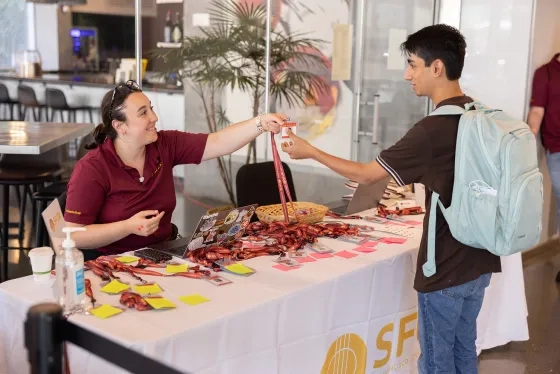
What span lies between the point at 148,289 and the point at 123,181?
686mm

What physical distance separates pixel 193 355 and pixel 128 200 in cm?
101

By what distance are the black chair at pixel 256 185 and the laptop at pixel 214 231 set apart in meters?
0.94

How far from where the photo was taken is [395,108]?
238 inches

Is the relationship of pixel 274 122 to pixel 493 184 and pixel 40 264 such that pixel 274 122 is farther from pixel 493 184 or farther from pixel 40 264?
pixel 40 264

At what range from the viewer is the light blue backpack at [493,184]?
228 centimetres

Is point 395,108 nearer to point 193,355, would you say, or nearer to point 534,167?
point 534,167

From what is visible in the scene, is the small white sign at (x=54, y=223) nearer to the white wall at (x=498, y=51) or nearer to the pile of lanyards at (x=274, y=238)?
the pile of lanyards at (x=274, y=238)

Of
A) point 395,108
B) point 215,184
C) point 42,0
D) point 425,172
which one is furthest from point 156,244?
point 42,0

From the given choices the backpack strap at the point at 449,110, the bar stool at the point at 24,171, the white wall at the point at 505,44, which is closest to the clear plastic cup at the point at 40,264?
the backpack strap at the point at 449,110

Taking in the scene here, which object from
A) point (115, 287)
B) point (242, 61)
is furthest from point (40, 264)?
point (242, 61)

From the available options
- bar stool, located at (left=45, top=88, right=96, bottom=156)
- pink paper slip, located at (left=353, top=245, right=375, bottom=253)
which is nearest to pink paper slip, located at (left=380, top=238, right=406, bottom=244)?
pink paper slip, located at (left=353, top=245, right=375, bottom=253)

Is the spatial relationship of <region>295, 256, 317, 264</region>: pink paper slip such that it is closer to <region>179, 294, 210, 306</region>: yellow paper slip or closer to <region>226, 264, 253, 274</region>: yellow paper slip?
<region>226, 264, 253, 274</region>: yellow paper slip

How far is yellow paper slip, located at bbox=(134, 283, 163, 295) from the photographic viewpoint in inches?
87.5

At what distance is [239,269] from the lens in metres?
2.48
